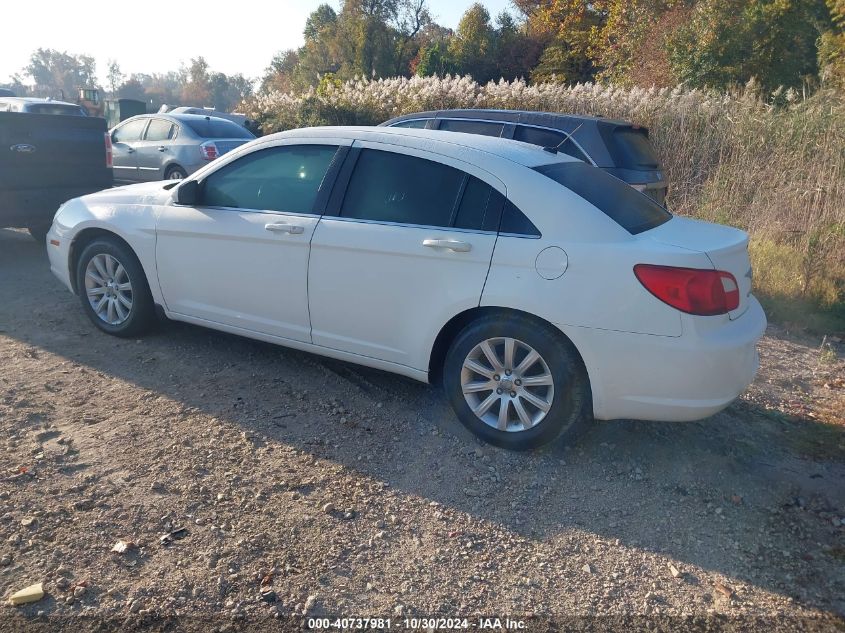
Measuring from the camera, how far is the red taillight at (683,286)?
365cm

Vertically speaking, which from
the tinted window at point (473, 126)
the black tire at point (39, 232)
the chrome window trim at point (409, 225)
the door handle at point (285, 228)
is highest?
the tinted window at point (473, 126)

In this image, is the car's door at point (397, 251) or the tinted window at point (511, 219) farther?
the car's door at point (397, 251)

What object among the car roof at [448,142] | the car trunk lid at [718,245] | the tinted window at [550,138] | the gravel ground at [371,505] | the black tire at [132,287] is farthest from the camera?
the tinted window at [550,138]

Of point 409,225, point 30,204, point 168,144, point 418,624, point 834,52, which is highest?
point 834,52

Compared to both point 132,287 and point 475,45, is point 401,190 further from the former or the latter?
point 475,45

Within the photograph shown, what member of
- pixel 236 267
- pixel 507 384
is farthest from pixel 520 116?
pixel 507 384

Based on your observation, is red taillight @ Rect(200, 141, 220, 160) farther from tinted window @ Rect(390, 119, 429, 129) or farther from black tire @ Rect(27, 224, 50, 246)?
tinted window @ Rect(390, 119, 429, 129)

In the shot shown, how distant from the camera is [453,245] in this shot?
161 inches

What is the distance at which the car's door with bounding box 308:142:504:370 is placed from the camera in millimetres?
4121

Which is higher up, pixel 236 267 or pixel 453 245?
pixel 453 245

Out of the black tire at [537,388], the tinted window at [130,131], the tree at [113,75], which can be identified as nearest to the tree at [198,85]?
the tree at [113,75]

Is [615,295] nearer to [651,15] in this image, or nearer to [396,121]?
[396,121]

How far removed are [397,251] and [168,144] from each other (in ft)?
32.1

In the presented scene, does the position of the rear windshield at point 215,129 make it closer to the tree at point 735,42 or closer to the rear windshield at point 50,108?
the rear windshield at point 50,108
